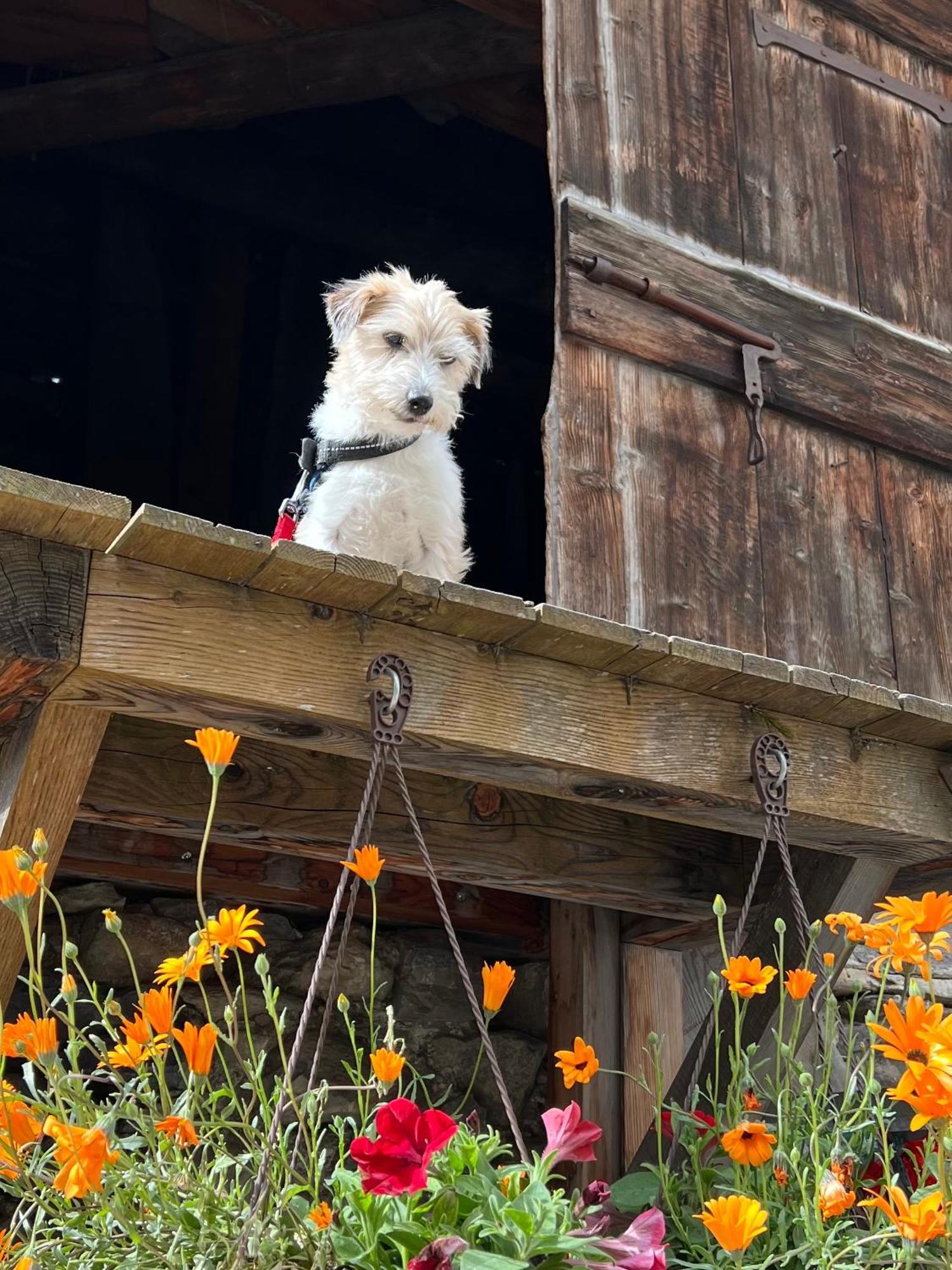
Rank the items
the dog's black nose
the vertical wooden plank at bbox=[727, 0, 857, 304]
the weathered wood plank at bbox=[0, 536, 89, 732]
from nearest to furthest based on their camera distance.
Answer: the weathered wood plank at bbox=[0, 536, 89, 732], the dog's black nose, the vertical wooden plank at bbox=[727, 0, 857, 304]

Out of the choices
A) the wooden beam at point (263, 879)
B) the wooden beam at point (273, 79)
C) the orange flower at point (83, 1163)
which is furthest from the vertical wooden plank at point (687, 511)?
the wooden beam at point (273, 79)

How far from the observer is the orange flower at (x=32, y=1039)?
1.86 m

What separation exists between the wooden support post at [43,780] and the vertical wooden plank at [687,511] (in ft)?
5.99

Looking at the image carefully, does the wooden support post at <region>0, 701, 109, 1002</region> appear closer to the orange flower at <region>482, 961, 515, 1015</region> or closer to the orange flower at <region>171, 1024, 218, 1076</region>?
the orange flower at <region>171, 1024, 218, 1076</region>

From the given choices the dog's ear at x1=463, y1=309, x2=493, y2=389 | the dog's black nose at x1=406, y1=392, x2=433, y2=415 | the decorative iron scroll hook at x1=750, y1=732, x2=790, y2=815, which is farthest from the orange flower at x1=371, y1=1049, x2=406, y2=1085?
the dog's ear at x1=463, y1=309, x2=493, y2=389

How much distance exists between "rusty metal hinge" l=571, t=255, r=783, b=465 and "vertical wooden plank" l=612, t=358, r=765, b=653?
1.7 inches

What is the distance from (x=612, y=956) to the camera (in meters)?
4.09

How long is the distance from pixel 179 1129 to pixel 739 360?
9.75ft

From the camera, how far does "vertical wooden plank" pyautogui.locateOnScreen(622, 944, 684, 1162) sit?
3914 mm

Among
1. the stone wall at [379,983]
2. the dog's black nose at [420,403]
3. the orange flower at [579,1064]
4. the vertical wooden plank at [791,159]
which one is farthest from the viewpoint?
the vertical wooden plank at [791,159]

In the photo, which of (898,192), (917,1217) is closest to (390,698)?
(917,1217)

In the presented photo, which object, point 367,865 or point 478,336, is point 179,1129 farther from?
point 478,336

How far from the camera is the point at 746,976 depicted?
2.15m

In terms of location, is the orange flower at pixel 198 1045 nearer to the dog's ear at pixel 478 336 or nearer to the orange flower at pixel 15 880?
the orange flower at pixel 15 880
